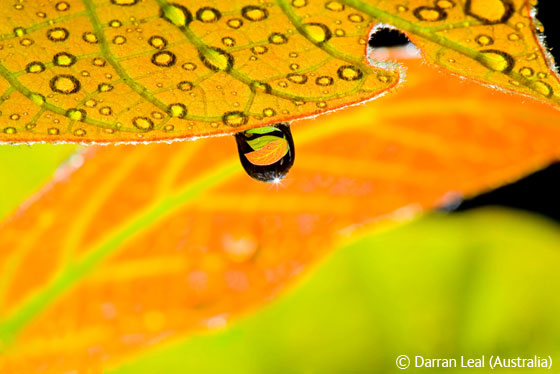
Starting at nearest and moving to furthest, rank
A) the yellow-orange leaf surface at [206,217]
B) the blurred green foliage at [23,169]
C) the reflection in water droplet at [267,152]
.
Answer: the reflection in water droplet at [267,152] < the yellow-orange leaf surface at [206,217] < the blurred green foliage at [23,169]

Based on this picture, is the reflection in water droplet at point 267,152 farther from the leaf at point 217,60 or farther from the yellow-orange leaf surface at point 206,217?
the yellow-orange leaf surface at point 206,217

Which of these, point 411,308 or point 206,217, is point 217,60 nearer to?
point 206,217

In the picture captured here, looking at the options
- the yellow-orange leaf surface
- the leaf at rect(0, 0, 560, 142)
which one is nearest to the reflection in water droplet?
the leaf at rect(0, 0, 560, 142)

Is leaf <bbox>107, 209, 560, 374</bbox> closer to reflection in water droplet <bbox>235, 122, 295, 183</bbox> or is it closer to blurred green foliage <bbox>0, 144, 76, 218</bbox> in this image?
blurred green foliage <bbox>0, 144, 76, 218</bbox>

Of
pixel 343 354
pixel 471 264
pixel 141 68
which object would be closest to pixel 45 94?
pixel 141 68

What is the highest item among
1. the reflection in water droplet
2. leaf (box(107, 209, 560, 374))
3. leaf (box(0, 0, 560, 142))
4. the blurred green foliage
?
leaf (box(0, 0, 560, 142))

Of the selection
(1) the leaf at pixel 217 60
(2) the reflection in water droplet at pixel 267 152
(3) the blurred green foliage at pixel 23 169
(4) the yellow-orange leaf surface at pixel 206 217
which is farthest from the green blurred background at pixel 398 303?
(1) the leaf at pixel 217 60

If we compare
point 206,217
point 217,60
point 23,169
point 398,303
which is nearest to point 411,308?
point 398,303
